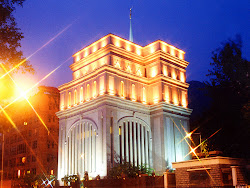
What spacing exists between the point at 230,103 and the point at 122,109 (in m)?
14.1

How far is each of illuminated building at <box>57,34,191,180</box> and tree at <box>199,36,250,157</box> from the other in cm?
605

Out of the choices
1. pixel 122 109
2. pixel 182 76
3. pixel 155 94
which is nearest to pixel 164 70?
pixel 155 94

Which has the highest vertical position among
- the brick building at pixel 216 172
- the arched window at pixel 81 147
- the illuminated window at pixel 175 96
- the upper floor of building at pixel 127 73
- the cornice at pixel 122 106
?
the upper floor of building at pixel 127 73

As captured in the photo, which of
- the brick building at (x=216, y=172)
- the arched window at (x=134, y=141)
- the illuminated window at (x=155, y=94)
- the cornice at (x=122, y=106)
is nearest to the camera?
the brick building at (x=216, y=172)

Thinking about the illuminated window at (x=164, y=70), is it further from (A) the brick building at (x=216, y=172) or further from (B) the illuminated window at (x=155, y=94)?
(A) the brick building at (x=216, y=172)

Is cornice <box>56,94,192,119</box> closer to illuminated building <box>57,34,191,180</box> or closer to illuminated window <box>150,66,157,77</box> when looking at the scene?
illuminated building <box>57,34,191,180</box>

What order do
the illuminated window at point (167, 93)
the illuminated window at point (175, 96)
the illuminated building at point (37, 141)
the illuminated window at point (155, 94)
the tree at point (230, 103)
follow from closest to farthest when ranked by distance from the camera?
1. the tree at point (230, 103)
2. the illuminated window at point (155, 94)
3. the illuminated window at point (167, 93)
4. the illuminated window at point (175, 96)
5. the illuminated building at point (37, 141)

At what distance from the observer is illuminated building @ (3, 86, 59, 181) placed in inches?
2771

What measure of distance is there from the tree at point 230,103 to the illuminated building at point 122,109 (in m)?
6.05

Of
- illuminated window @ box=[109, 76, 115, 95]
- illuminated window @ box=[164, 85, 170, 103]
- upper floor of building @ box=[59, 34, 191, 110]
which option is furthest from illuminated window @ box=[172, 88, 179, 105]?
illuminated window @ box=[109, 76, 115, 95]

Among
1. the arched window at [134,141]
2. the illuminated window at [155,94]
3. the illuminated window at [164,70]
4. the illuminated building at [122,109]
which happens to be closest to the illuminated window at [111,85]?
the illuminated building at [122,109]

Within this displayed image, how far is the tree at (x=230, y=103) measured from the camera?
1419 inches

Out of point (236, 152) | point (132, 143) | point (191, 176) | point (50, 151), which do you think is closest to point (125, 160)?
point (132, 143)

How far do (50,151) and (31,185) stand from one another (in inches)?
1010
